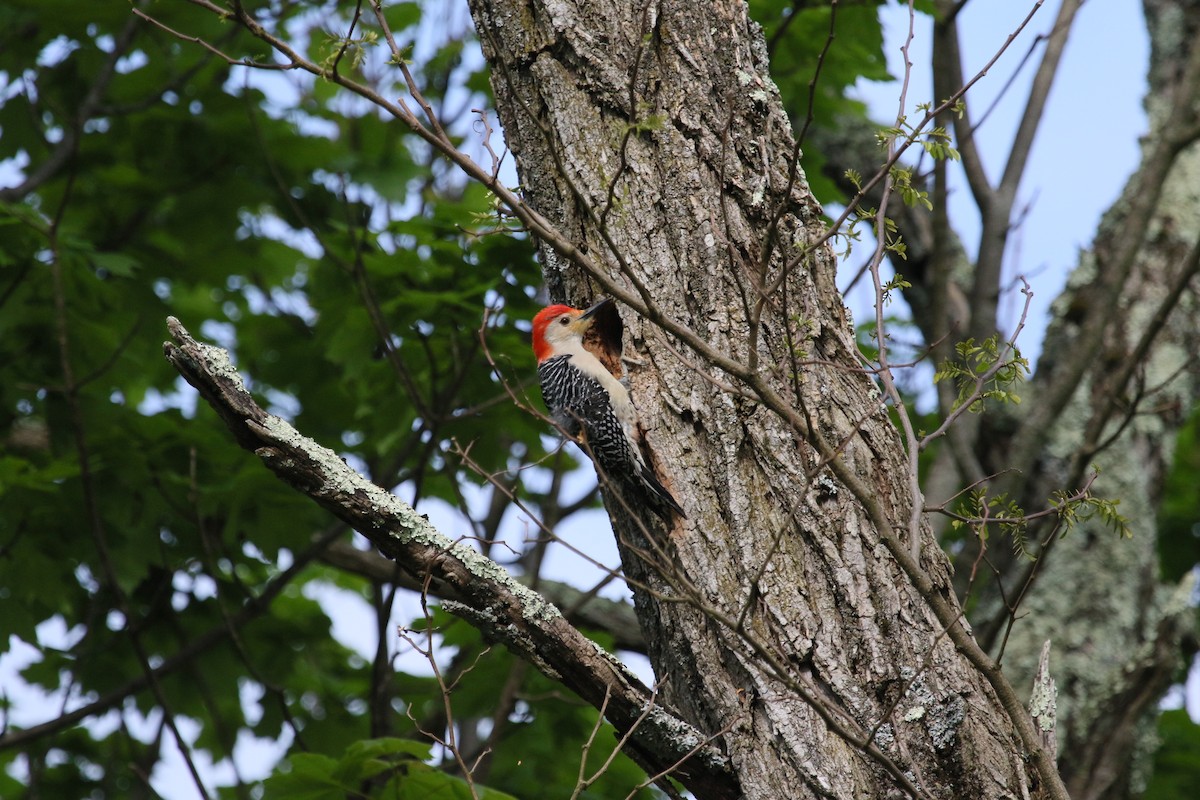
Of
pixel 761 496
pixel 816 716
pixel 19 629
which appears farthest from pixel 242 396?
pixel 19 629

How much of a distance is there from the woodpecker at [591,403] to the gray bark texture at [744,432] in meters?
0.08

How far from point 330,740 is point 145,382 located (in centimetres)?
293

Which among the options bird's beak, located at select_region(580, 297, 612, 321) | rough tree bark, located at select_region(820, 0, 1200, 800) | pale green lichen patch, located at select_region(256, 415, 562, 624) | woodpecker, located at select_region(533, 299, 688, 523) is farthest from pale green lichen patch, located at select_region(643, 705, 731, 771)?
rough tree bark, located at select_region(820, 0, 1200, 800)

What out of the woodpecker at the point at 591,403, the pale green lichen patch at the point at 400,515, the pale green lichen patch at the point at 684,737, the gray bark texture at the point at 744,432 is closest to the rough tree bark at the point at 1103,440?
the woodpecker at the point at 591,403

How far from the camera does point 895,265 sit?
23.3 ft

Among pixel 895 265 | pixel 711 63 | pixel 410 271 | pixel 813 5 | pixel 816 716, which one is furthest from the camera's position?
pixel 895 265

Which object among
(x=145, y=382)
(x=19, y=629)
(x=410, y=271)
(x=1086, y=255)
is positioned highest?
(x=1086, y=255)

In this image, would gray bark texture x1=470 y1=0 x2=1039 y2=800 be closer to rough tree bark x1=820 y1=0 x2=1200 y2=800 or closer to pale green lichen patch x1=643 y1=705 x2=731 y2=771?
pale green lichen patch x1=643 y1=705 x2=731 y2=771

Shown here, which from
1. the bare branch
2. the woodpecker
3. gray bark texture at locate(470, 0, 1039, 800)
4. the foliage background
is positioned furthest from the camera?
the foliage background

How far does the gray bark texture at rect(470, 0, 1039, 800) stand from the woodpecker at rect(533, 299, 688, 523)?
8 cm

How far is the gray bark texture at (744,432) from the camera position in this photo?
8.46 ft

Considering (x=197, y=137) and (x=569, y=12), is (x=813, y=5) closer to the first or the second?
(x=569, y=12)

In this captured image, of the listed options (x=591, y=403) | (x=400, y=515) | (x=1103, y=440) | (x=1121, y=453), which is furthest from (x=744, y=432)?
(x=1121, y=453)

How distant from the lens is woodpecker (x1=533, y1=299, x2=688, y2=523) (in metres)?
3.09
